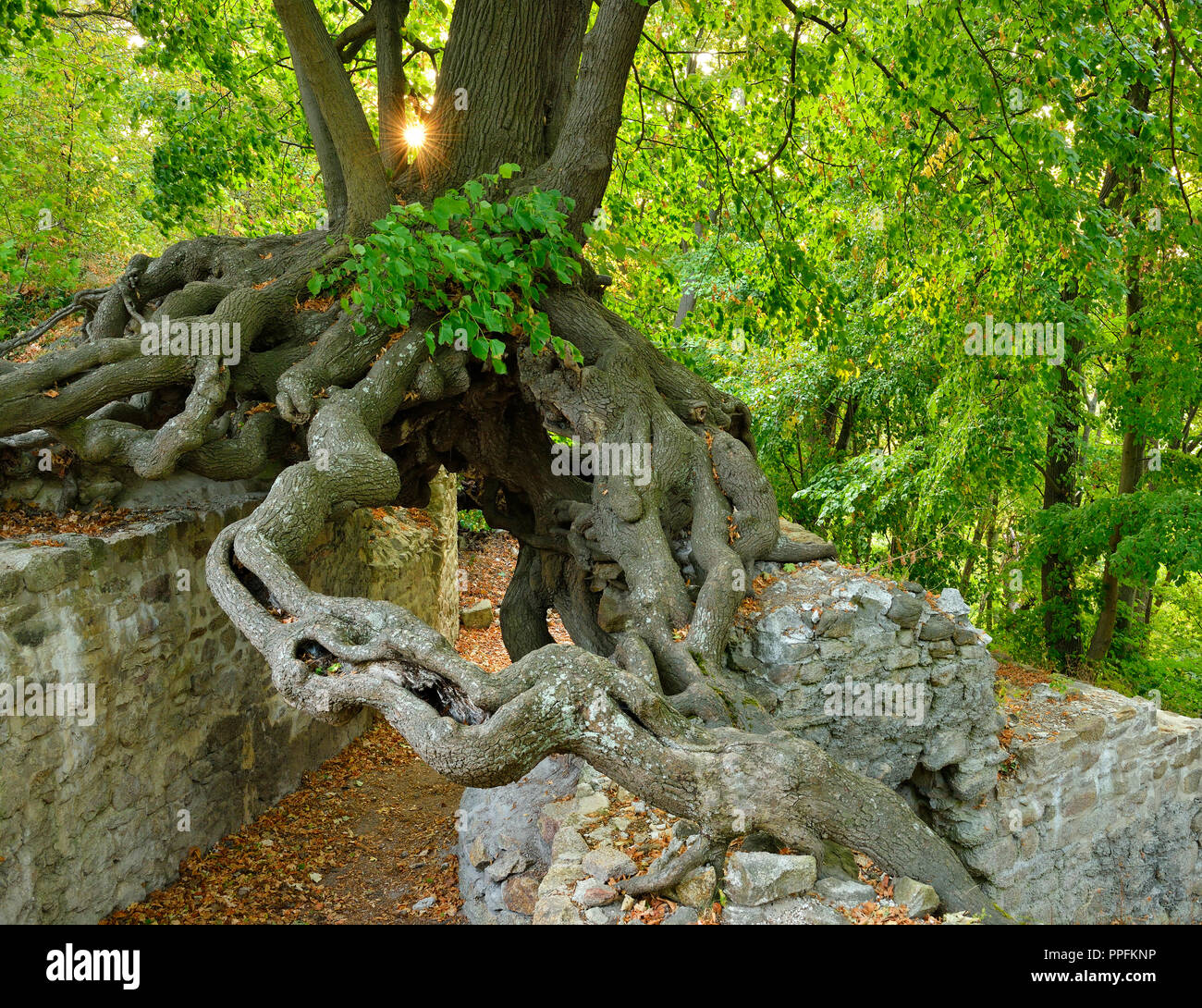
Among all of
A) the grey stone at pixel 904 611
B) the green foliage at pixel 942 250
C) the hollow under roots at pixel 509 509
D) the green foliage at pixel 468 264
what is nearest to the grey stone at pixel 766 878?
the hollow under roots at pixel 509 509

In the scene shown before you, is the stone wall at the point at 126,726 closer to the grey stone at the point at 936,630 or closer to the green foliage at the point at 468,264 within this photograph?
the green foliage at the point at 468,264

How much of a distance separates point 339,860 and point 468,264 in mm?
4496

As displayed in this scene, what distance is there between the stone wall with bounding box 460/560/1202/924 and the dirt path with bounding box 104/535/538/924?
2.86ft

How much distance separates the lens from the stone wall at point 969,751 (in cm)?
565

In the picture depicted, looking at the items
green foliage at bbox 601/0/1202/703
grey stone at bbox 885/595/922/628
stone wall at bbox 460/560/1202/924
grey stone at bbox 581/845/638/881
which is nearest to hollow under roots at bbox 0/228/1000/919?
grey stone at bbox 581/845/638/881

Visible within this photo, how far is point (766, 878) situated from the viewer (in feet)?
11.5

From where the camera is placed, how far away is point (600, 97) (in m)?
6.36

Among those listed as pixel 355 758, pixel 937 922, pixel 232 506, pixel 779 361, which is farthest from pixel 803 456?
pixel 937 922

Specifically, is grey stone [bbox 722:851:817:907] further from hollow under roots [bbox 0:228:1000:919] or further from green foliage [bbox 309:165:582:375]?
green foliage [bbox 309:165:582:375]

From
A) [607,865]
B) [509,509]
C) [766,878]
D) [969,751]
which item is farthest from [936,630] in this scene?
[509,509]

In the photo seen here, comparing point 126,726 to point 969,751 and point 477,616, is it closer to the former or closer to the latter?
point 969,751

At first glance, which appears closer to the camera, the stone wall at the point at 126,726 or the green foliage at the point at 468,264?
the stone wall at the point at 126,726

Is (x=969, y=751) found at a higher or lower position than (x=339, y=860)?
higher

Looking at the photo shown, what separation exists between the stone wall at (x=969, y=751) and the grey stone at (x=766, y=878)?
0.85 metres
